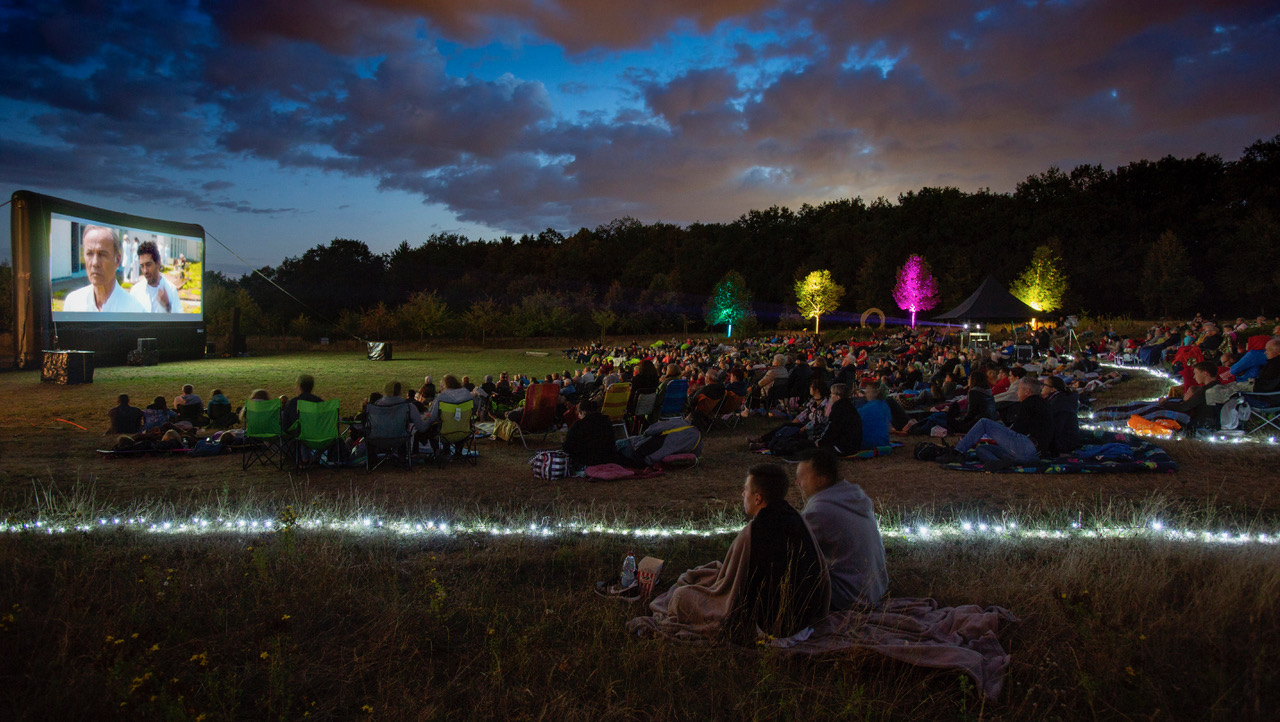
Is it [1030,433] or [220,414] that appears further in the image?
[220,414]

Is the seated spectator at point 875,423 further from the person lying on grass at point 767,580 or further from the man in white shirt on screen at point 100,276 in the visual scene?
the man in white shirt on screen at point 100,276

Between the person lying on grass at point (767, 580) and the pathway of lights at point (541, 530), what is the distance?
5.46ft

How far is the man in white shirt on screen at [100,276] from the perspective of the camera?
71.1 ft

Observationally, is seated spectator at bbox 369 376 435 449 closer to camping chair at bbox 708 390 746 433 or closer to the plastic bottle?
camping chair at bbox 708 390 746 433

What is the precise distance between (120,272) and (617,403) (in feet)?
75.0

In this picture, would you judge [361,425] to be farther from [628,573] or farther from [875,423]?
[875,423]

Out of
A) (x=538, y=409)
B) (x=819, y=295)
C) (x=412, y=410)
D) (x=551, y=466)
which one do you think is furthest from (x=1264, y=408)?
(x=819, y=295)

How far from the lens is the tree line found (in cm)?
3909

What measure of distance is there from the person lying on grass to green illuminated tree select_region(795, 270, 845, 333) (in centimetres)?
4736

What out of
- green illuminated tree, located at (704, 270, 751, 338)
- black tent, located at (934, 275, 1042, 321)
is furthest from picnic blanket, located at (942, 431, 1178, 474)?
green illuminated tree, located at (704, 270, 751, 338)

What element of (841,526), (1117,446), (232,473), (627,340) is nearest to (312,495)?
(232,473)

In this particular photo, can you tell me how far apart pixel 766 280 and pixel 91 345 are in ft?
167

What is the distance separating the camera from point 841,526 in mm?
3309

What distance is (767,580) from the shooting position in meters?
3.03
